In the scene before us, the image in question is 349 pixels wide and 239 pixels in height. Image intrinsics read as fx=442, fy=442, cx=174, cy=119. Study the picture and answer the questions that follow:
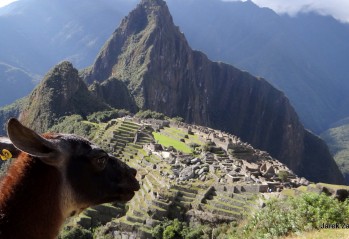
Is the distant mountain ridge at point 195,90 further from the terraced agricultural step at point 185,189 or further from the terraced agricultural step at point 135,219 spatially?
the terraced agricultural step at point 135,219

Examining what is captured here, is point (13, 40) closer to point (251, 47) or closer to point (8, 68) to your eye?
point (8, 68)

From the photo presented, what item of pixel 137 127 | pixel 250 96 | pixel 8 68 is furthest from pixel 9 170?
pixel 250 96

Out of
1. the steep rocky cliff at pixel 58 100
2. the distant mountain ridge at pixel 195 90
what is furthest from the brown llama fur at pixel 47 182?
the distant mountain ridge at pixel 195 90

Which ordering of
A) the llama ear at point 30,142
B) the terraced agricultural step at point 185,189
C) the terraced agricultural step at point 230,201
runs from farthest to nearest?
the terraced agricultural step at point 185,189, the terraced agricultural step at point 230,201, the llama ear at point 30,142

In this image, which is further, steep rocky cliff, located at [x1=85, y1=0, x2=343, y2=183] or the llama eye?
steep rocky cliff, located at [x1=85, y1=0, x2=343, y2=183]

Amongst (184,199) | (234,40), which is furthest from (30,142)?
(234,40)

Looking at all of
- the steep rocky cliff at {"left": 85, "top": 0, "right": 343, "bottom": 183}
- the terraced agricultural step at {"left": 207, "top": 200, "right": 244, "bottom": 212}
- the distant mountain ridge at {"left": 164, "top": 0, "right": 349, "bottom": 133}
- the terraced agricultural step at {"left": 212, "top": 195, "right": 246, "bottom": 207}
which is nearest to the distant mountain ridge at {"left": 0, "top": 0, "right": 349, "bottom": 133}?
the distant mountain ridge at {"left": 164, "top": 0, "right": 349, "bottom": 133}

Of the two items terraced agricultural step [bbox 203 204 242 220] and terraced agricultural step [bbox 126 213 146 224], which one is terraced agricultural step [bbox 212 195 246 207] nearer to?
terraced agricultural step [bbox 203 204 242 220]
